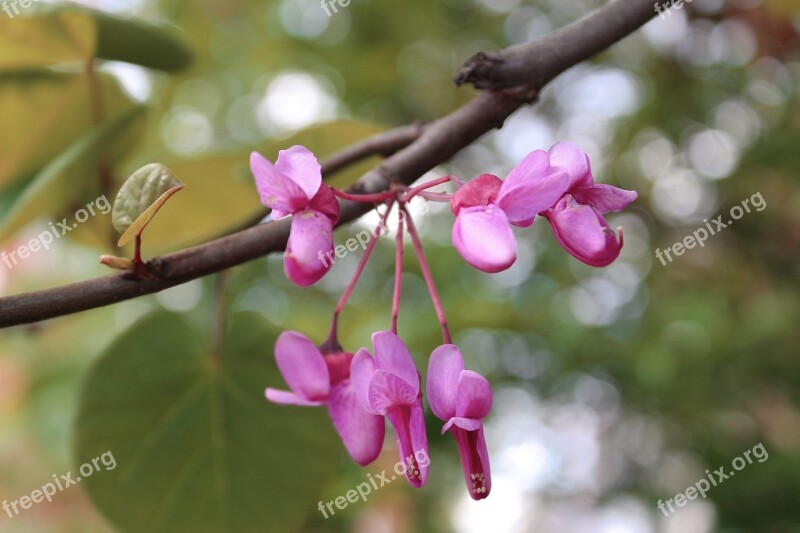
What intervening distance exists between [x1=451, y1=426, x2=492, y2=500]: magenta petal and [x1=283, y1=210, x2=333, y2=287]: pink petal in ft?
0.33

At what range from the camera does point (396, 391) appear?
33 cm

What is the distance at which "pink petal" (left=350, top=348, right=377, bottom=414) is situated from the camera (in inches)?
13.5

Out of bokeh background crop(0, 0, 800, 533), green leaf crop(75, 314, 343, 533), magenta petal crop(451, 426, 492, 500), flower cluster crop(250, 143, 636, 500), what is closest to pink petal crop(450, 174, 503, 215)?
flower cluster crop(250, 143, 636, 500)

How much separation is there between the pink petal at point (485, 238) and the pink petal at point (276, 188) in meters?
0.07

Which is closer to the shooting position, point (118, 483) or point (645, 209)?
point (118, 483)

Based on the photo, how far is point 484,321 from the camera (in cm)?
119

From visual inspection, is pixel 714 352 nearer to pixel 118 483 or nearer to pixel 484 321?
pixel 484 321

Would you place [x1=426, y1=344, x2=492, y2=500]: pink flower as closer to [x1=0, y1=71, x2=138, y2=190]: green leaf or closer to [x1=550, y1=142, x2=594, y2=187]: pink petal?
[x1=550, y1=142, x2=594, y2=187]: pink petal

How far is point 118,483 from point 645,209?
4.54 feet

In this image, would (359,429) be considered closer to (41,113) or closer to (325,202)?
(325,202)

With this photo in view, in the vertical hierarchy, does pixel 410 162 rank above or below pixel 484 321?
above

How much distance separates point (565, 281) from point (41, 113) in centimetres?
108

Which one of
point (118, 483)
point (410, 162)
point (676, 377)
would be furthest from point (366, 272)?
point (410, 162)

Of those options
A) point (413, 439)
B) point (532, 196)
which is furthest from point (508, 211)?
point (413, 439)
